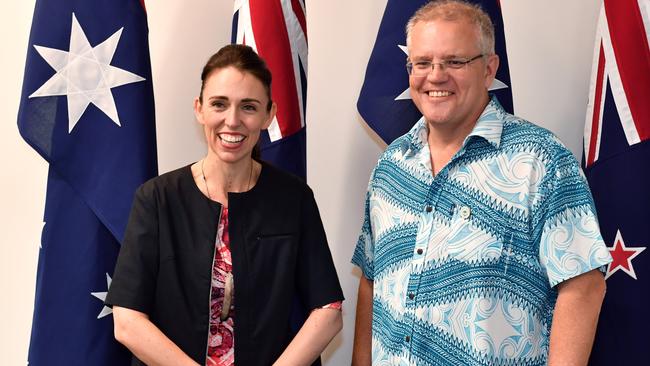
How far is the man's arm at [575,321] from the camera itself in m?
1.66

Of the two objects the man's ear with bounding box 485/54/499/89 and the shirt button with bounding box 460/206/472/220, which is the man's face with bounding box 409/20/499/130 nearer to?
the man's ear with bounding box 485/54/499/89

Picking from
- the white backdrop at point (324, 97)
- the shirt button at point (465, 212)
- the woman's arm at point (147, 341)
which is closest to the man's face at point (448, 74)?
the shirt button at point (465, 212)

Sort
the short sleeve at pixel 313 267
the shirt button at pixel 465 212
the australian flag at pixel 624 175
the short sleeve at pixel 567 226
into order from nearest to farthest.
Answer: the short sleeve at pixel 567 226 < the shirt button at pixel 465 212 < the short sleeve at pixel 313 267 < the australian flag at pixel 624 175

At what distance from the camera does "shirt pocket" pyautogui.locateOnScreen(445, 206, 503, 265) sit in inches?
68.3

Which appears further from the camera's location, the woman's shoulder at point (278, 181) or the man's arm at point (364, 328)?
the man's arm at point (364, 328)

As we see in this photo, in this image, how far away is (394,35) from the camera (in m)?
2.48

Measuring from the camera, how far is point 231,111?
1.84 m

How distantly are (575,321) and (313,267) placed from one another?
66cm

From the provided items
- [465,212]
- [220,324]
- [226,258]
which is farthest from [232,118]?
[465,212]

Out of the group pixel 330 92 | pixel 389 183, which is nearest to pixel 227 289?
pixel 389 183

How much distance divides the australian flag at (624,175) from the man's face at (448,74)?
0.67 metres

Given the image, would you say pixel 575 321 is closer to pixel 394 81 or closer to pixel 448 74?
pixel 448 74

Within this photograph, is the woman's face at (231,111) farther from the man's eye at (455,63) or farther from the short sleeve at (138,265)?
the man's eye at (455,63)

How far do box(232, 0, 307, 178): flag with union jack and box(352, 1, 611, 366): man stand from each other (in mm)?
663
